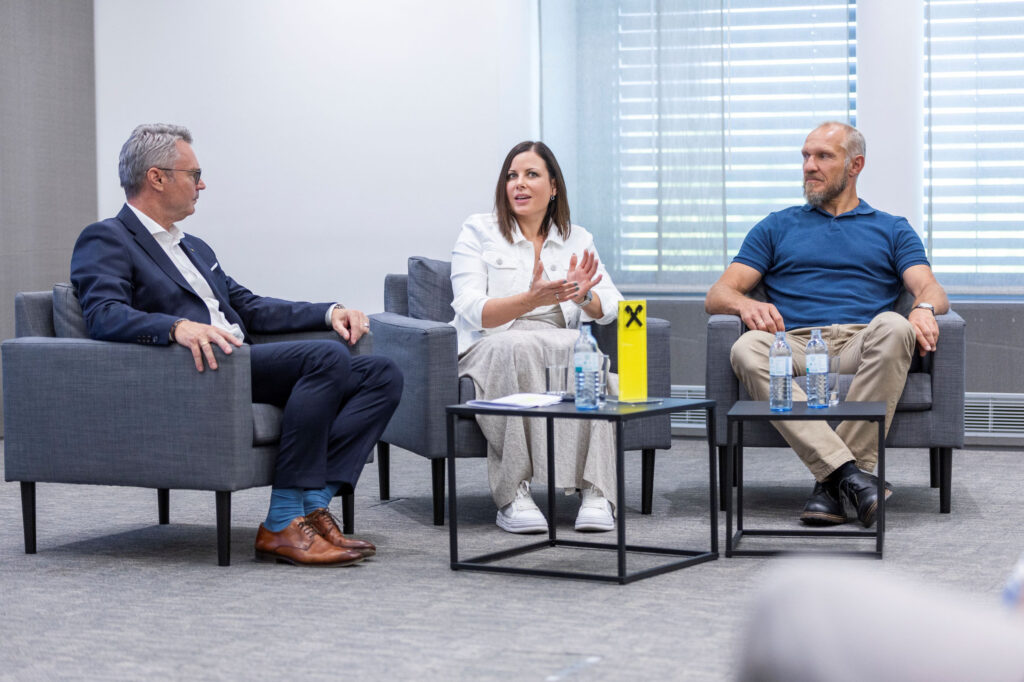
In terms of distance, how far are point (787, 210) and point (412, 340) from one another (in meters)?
1.47

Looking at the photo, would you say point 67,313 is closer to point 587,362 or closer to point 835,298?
point 587,362

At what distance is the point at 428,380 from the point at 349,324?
0.30 m

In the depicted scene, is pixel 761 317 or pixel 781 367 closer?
pixel 781 367

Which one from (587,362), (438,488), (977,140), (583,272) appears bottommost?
(438,488)

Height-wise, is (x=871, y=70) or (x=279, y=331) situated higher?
(x=871, y=70)

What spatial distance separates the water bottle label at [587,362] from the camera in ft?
10.0

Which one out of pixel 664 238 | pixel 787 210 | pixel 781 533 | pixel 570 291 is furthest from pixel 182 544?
pixel 664 238

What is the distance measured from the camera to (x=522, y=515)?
145 inches

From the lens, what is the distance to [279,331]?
3840 millimetres

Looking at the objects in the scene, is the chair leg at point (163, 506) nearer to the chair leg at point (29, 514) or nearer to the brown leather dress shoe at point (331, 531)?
the chair leg at point (29, 514)

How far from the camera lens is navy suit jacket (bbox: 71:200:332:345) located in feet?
10.7

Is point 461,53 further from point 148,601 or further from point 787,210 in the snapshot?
point 148,601

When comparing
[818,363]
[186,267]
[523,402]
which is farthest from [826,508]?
[186,267]

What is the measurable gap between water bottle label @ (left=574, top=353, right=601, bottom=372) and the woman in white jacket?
585mm
